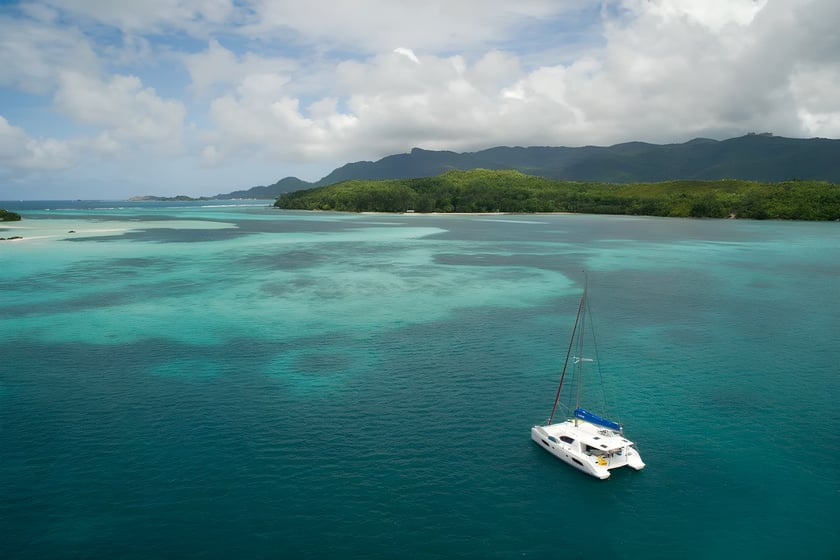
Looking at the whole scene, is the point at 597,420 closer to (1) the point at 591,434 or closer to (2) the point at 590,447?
(1) the point at 591,434

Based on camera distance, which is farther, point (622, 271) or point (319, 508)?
point (622, 271)

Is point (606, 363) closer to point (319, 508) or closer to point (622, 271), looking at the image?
point (319, 508)

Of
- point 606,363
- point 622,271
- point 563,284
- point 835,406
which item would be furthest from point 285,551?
point 622,271

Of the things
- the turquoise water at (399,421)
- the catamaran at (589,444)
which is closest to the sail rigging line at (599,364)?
the turquoise water at (399,421)

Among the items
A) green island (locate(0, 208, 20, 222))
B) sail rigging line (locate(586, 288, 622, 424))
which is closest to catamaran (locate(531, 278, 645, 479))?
sail rigging line (locate(586, 288, 622, 424))

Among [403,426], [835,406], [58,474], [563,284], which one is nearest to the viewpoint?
[58,474]

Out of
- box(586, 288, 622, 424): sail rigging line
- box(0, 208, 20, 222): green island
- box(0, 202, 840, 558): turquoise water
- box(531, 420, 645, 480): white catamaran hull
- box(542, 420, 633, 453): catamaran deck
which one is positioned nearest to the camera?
box(0, 202, 840, 558): turquoise water

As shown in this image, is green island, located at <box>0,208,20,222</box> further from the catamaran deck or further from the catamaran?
the catamaran deck

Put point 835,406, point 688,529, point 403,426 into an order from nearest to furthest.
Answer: point 688,529 < point 403,426 < point 835,406
